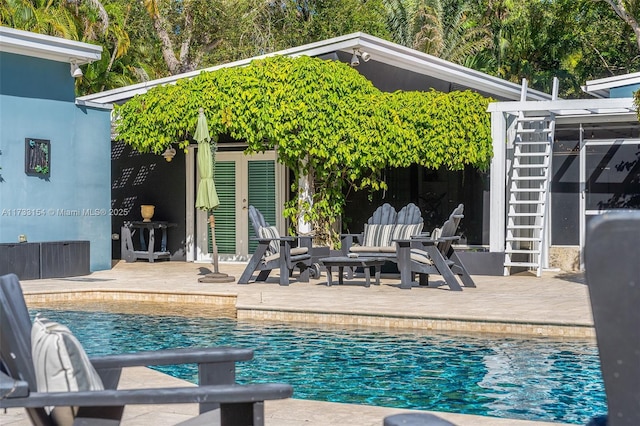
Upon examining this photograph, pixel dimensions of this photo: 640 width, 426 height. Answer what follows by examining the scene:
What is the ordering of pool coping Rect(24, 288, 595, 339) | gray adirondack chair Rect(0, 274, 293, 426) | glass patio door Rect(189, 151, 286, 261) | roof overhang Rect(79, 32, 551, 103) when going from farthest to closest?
glass patio door Rect(189, 151, 286, 261)
roof overhang Rect(79, 32, 551, 103)
pool coping Rect(24, 288, 595, 339)
gray adirondack chair Rect(0, 274, 293, 426)

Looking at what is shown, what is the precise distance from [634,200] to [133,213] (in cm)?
880

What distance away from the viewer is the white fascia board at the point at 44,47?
11.7 meters

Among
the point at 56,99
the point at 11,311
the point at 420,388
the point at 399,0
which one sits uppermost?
the point at 399,0

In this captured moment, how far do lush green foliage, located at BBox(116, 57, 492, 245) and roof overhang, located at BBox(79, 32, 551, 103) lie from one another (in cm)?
38

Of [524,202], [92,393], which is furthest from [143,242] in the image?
[92,393]

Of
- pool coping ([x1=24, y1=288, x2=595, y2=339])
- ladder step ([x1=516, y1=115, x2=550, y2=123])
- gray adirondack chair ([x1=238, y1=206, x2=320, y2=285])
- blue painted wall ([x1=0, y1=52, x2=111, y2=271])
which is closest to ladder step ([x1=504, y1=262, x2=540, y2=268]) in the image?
ladder step ([x1=516, y1=115, x2=550, y2=123])

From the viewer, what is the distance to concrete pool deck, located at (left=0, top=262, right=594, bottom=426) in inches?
163

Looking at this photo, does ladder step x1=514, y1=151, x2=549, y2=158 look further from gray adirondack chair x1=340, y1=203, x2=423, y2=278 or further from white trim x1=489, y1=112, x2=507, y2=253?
gray adirondack chair x1=340, y1=203, x2=423, y2=278

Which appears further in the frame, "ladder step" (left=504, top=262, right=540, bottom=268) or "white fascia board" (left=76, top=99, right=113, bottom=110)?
"white fascia board" (left=76, top=99, right=113, bottom=110)

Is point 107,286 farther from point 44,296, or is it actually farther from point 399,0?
point 399,0

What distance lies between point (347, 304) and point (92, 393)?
6091mm

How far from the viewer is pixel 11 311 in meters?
2.69

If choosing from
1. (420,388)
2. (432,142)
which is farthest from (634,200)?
(420,388)

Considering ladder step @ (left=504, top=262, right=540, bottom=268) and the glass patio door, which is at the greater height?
the glass patio door
